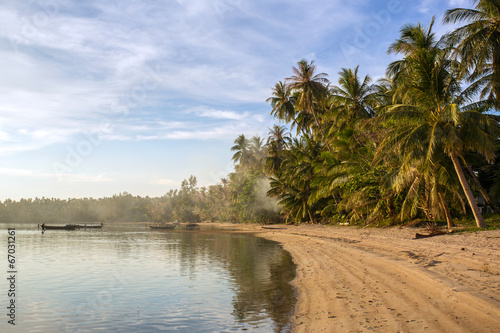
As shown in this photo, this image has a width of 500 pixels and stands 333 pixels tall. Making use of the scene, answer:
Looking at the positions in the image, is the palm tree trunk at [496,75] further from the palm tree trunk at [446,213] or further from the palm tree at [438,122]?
the palm tree trunk at [446,213]

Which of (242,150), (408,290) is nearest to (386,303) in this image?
(408,290)

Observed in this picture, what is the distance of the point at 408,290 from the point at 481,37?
17.8 metres

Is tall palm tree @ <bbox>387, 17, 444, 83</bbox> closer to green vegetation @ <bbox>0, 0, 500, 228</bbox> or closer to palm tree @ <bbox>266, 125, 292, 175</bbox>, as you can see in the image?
green vegetation @ <bbox>0, 0, 500, 228</bbox>

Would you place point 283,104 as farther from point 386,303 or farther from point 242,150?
point 386,303

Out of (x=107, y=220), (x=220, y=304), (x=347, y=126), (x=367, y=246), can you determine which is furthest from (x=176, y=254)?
(x=107, y=220)

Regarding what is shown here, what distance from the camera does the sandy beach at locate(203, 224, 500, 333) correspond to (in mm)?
6566

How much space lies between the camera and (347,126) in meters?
34.5

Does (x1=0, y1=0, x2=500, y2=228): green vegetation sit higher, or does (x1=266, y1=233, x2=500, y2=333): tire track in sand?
(x1=0, y1=0, x2=500, y2=228): green vegetation

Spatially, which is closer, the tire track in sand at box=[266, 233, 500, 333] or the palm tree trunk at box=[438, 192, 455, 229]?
the tire track in sand at box=[266, 233, 500, 333]

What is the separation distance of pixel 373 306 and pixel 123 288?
8.93 metres

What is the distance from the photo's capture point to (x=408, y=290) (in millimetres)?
8852

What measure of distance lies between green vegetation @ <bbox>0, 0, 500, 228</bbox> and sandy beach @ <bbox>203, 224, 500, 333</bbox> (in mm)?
5903

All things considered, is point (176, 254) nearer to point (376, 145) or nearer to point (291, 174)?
point (376, 145)

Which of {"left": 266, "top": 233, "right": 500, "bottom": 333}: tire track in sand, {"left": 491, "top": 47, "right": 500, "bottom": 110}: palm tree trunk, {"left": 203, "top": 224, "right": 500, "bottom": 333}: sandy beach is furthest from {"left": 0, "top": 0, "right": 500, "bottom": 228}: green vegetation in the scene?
{"left": 266, "top": 233, "right": 500, "bottom": 333}: tire track in sand
